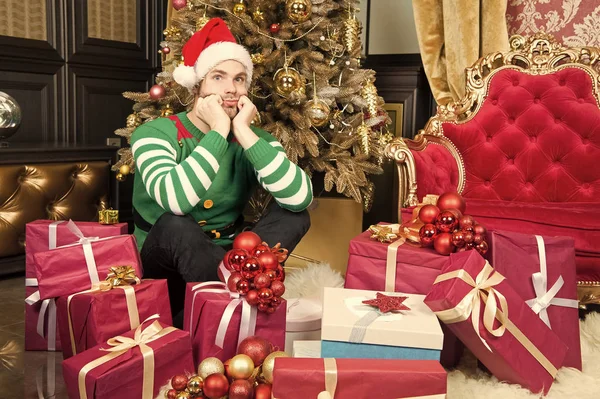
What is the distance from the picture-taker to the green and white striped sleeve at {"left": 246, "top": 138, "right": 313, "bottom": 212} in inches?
80.5

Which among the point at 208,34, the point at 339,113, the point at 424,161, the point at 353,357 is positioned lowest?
the point at 353,357

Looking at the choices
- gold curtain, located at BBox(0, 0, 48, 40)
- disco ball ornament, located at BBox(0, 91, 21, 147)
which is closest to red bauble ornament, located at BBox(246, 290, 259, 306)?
disco ball ornament, located at BBox(0, 91, 21, 147)

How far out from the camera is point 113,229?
1987mm

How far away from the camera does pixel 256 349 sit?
149 cm

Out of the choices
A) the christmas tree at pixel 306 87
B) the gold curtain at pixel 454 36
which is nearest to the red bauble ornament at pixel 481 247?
the christmas tree at pixel 306 87

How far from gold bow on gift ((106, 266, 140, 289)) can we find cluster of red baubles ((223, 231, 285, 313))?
283 millimetres

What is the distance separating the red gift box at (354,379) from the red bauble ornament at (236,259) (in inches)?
14.6

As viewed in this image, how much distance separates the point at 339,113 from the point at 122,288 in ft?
5.13

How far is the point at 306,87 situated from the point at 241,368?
5.53 ft

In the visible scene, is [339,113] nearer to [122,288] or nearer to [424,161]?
[424,161]

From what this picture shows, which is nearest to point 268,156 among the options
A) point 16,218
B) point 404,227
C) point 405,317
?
point 404,227

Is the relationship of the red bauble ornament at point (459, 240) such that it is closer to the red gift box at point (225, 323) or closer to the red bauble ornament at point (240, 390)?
the red gift box at point (225, 323)

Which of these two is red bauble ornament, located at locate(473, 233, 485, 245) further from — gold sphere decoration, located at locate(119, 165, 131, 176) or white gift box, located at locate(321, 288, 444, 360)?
gold sphere decoration, located at locate(119, 165, 131, 176)

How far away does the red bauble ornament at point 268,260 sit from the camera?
161 cm
